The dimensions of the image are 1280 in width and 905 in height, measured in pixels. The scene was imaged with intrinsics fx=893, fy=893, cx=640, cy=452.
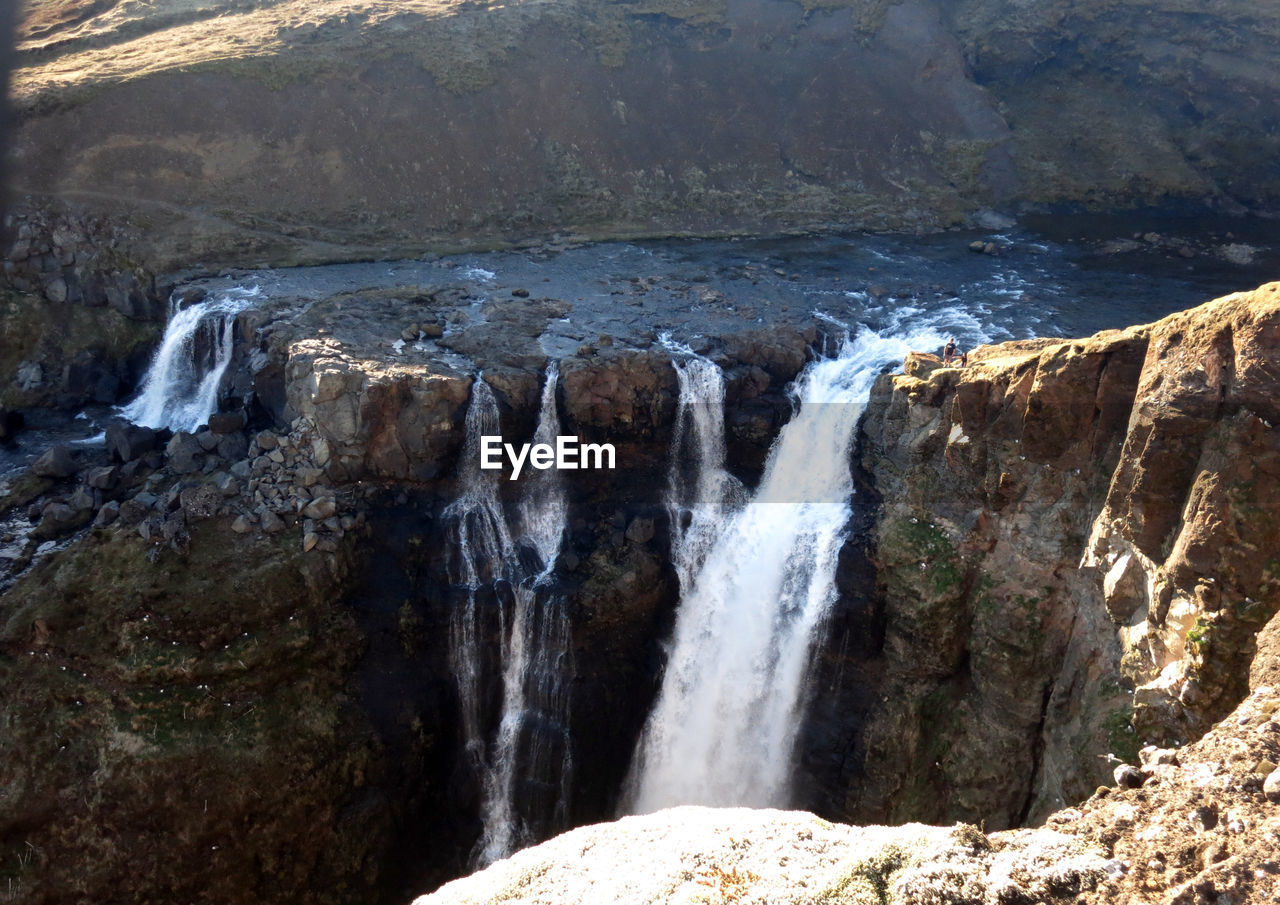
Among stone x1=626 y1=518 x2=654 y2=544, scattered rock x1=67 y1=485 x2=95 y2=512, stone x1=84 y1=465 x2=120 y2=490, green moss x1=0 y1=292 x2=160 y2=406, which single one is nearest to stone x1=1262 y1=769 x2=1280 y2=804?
stone x1=626 y1=518 x2=654 y2=544

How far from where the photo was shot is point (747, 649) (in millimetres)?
26828

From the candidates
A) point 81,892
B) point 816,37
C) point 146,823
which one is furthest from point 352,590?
point 816,37

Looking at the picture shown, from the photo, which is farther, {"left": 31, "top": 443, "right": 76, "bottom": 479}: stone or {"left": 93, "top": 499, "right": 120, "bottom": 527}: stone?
{"left": 31, "top": 443, "right": 76, "bottom": 479}: stone

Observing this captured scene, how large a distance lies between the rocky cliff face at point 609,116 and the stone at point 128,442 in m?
12.3

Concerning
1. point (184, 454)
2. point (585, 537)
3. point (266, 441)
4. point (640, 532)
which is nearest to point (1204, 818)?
point (640, 532)

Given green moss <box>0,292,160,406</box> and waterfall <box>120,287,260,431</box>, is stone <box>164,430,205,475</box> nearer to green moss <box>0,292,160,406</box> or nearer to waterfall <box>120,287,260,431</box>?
waterfall <box>120,287,260,431</box>

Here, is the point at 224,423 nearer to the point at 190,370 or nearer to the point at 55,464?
the point at 55,464

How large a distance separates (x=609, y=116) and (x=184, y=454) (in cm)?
3530

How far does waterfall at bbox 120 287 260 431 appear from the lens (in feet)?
110

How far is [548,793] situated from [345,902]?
20.5ft

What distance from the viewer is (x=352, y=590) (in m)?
26.9

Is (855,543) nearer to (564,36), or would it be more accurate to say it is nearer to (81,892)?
(81,892)
